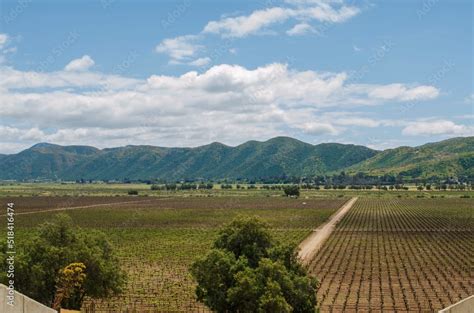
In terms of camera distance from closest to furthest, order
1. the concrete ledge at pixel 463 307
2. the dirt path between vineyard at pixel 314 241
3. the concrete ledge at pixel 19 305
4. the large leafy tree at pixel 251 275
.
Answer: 1. the concrete ledge at pixel 463 307
2. the concrete ledge at pixel 19 305
3. the large leafy tree at pixel 251 275
4. the dirt path between vineyard at pixel 314 241

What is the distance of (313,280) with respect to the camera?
31062mm

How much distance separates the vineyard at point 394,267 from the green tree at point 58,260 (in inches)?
692

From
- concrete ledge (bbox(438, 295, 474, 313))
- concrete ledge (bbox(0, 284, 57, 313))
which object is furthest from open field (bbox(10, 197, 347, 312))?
concrete ledge (bbox(0, 284, 57, 313))

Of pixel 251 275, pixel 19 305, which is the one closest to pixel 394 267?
pixel 251 275

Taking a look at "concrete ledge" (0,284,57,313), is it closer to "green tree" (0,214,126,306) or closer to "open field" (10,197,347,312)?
"green tree" (0,214,126,306)

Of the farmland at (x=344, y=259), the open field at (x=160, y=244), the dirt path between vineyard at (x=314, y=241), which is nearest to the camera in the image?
the open field at (x=160, y=244)

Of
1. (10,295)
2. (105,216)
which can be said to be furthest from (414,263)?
(105,216)

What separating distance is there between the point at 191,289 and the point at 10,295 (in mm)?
39185

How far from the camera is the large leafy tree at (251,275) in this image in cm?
2797

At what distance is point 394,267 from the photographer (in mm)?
60750

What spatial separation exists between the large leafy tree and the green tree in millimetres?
6877

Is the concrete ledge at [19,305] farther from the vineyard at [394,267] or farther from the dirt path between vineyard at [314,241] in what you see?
the dirt path between vineyard at [314,241]

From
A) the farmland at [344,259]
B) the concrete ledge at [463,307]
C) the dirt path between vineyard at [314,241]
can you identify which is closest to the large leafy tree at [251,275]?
the farmland at [344,259]

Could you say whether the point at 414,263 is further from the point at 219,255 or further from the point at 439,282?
the point at 219,255
